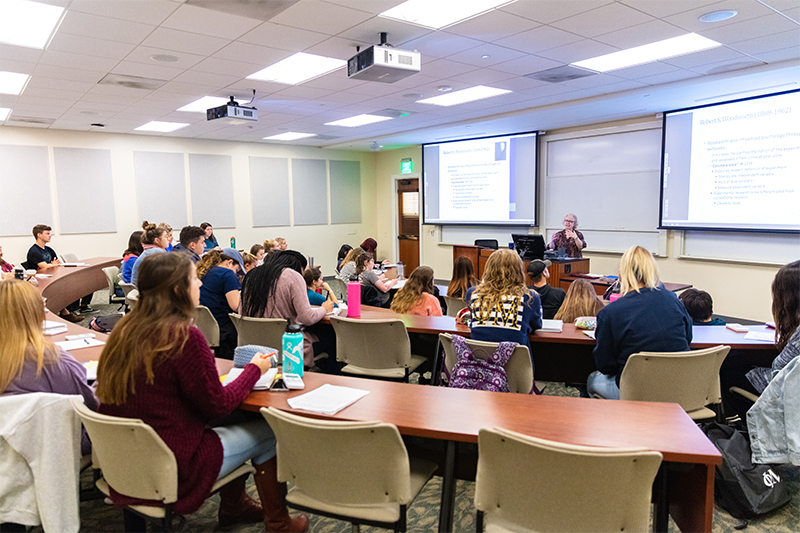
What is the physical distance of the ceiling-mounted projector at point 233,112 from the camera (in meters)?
6.05

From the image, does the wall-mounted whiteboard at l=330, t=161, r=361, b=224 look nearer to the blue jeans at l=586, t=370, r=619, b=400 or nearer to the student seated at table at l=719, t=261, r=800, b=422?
the blue jeans at l=586, t=370, r=619, b=400

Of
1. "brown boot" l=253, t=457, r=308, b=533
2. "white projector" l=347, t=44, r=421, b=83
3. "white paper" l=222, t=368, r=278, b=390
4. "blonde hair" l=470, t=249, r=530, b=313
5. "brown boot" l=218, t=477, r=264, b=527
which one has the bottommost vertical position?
"brown boot" l=218, t=477, r=264, b=527

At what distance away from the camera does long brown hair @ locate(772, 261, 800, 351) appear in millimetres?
2599

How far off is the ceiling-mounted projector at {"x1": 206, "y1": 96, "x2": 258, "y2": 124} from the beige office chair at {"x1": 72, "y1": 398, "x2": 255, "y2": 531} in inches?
193

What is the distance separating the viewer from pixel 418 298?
156 inches

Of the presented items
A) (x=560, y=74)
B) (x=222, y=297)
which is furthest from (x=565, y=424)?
(x=560, y=74)

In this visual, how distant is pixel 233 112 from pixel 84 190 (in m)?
4.41

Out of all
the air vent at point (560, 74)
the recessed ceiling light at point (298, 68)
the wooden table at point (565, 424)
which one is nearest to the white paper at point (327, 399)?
the wooden table at point (565, 424)

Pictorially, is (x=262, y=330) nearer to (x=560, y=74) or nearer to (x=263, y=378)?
(x=263, y=378)

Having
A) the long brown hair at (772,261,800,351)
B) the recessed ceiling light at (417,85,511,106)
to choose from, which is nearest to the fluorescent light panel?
the recessed ceiling light at (417,85,511,106)

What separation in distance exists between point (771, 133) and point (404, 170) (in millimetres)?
7130

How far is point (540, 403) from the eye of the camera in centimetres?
196

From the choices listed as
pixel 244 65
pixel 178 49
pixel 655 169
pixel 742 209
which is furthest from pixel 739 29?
pixel 178 49

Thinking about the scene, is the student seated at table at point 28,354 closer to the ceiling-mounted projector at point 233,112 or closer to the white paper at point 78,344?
the white paper at point 78,344
